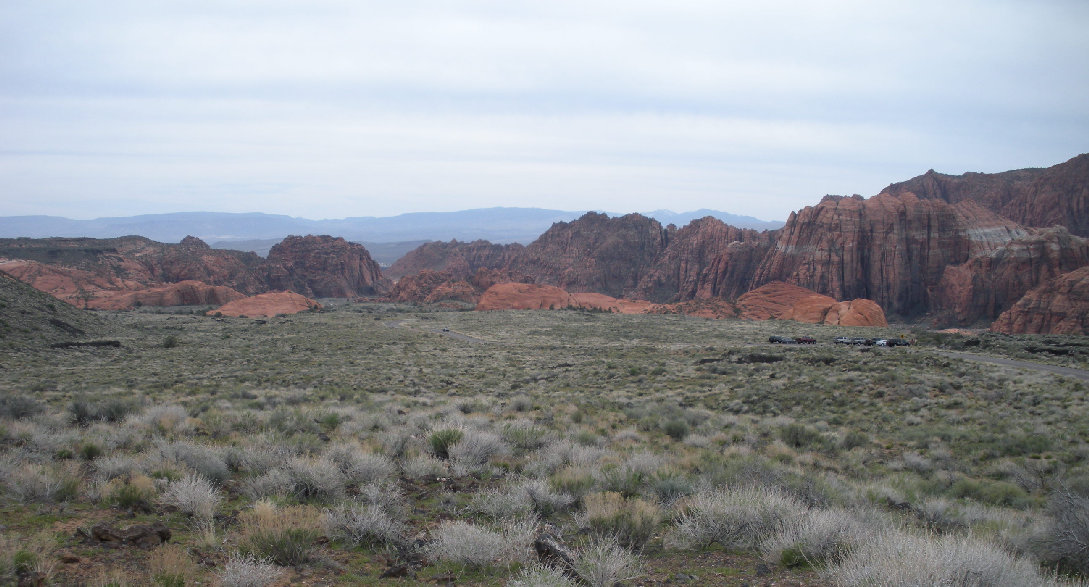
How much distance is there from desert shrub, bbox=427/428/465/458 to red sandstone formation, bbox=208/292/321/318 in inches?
2646

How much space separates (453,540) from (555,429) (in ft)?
22.4

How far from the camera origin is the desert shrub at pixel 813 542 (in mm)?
4922

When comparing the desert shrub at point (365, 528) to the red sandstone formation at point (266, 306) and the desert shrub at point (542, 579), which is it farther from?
the red sandstone formation at point (266, 306)

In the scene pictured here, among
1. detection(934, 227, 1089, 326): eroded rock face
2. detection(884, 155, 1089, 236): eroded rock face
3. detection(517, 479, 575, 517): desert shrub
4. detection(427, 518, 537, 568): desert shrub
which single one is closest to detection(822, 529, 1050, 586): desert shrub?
detection(427, 518, 537, 568): desert shrub

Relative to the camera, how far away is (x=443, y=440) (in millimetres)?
9305

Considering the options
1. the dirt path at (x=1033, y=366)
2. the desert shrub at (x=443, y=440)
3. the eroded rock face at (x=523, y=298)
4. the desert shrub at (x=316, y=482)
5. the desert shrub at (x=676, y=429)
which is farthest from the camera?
the eroded rock face at (x=523, y=298)

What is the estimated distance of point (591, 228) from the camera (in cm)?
13550

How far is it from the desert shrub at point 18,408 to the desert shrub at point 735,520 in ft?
41.9

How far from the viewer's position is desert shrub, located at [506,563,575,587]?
4.12 metres

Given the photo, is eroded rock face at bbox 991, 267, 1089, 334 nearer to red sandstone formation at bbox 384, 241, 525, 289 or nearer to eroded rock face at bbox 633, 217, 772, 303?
eroded rock face at bbox 633, 217, 772, 303

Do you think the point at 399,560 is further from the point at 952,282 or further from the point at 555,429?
the point at 952,282

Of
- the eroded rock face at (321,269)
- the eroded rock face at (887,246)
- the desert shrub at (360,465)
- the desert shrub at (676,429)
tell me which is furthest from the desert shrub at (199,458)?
the eroded rock face at (321,269)

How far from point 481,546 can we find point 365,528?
135 centimetres

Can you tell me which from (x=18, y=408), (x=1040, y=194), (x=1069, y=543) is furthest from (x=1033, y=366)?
(x=1040, y=194)
